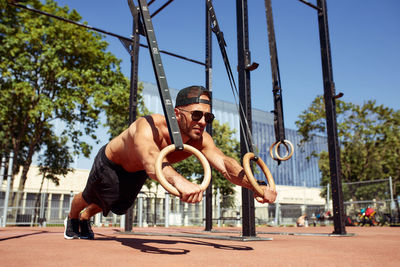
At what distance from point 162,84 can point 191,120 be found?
444 mm

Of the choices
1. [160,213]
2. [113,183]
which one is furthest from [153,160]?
[160,213]

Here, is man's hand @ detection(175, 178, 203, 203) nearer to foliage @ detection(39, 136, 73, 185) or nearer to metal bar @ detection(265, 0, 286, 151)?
metal bar @ detection(265, 0, 286, 151)

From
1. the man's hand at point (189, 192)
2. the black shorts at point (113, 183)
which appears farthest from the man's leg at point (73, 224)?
the man's hand at point (189, 192)

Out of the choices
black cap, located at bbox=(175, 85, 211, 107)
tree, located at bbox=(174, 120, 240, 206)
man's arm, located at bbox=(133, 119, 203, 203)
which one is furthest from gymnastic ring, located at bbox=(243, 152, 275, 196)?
tree, located at bbox=(174, 120, 240, 206)

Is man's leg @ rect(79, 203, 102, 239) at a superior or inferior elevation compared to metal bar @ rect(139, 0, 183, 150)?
inferior

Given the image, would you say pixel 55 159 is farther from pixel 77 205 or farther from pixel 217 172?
pixel 77 205

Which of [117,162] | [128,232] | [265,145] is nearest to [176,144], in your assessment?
[117,162]

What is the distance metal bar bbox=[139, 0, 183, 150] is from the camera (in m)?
2.39

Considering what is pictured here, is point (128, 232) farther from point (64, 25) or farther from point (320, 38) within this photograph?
point (64, 25)

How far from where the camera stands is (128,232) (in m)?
6.85

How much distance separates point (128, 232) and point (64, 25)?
1217cm

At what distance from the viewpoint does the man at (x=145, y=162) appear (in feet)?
8.53

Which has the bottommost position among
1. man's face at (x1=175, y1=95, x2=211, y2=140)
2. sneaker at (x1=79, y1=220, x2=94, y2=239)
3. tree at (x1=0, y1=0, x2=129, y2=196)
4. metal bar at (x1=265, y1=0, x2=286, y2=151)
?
sneaker at (x1=79, y1=220, x2=94, y2=239)

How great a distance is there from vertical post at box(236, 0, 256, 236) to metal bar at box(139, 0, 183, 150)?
222 centimetres
